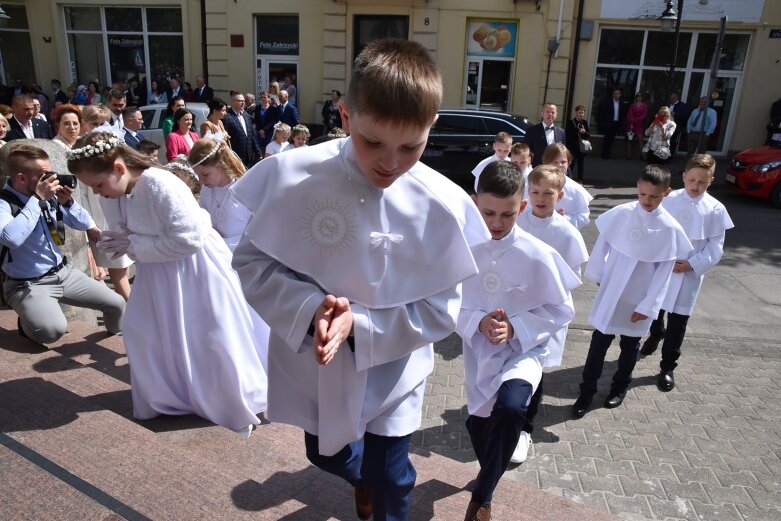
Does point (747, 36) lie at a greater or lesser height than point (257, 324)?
greater

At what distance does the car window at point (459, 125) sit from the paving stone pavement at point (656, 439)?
839cm

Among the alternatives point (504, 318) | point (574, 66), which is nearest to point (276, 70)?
point (574, 66)

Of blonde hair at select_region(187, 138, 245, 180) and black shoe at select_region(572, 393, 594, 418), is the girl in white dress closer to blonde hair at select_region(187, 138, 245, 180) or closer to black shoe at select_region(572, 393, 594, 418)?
blonde hair at select_region(187, 138, 245, 180)

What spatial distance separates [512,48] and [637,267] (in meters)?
15.0

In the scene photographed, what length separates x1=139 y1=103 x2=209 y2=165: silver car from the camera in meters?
11.6

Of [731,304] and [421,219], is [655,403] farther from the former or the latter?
[421,219]

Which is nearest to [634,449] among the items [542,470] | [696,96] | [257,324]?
[542,470]

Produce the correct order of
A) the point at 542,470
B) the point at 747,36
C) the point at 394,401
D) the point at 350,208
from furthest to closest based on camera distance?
the point at 747,36, the point at 542,470, the point at 394,401, the point at 350,208

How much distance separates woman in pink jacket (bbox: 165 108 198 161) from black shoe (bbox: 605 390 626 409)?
20.4 ft

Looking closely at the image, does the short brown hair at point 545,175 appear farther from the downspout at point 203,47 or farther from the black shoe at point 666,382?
the downspout at point 203,47

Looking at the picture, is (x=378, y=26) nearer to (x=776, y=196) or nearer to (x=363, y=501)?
(x=776, y=196)

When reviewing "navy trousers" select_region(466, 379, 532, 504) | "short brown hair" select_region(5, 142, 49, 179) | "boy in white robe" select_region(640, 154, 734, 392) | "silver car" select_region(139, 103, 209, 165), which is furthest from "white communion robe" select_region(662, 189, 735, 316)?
"silver car" select_region(139, 103, 209, 165)

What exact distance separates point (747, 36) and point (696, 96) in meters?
2.05

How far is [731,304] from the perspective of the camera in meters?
6.82
